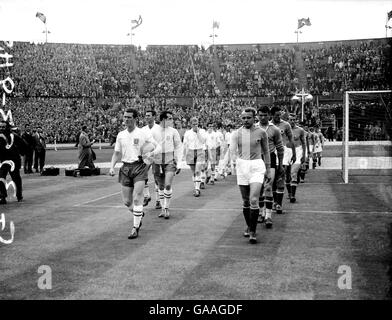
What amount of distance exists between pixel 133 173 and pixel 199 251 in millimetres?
2163

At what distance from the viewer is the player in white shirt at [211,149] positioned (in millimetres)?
18922

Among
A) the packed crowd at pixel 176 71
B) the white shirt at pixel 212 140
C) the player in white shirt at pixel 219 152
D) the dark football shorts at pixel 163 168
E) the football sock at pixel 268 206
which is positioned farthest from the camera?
the packed crowd at pixel 176 71

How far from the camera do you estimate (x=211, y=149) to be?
20.0 m

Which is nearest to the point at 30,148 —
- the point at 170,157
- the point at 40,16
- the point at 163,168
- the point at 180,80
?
the point at 163,168

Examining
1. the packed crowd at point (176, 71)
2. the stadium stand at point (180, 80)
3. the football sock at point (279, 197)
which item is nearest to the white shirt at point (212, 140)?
the football sock at point (279, 197)

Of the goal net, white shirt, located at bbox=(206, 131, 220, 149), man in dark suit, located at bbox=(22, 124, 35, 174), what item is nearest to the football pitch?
white shirt, located at bbox=(206, 131, 220, 149)

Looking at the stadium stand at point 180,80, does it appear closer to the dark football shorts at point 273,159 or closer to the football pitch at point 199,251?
the football pitch at point 199,251

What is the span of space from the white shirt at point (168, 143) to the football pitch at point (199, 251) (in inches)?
54.1

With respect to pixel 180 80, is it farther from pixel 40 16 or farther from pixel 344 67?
pixel 344 67

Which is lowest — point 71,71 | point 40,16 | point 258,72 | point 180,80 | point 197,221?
point 197,221

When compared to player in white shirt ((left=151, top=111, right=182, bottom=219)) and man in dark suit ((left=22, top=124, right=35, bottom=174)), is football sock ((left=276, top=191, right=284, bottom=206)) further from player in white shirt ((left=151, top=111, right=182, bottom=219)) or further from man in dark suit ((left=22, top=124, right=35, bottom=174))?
man in dark suit ((left=22, top=124, right=35, bottom=174))
